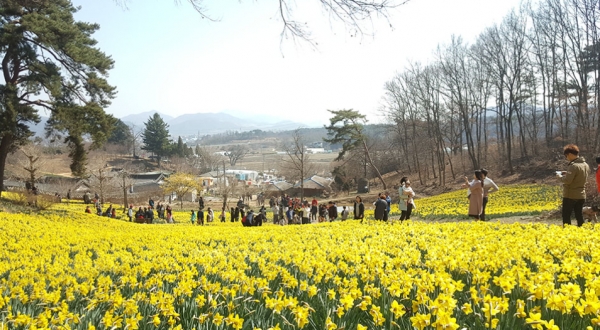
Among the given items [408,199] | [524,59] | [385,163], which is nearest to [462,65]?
[524,59]

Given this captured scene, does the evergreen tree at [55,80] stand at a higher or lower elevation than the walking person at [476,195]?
higher

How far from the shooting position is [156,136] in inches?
3600

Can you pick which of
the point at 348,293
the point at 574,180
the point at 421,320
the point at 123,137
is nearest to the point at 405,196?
the point at 574,180

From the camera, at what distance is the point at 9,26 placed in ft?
58.3

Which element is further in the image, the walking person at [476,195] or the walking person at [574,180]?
the walking person at [476,195]

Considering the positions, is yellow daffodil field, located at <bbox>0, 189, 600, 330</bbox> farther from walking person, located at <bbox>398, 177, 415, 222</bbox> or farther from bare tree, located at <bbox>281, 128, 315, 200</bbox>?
bare tree, located at <bbox>281, 128, 315, 200</bbox>

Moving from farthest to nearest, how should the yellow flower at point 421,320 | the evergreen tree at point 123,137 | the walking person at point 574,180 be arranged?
the evergreen tree at point 123,137, the walking person at point 574,180, the yellow flower at point 421,320

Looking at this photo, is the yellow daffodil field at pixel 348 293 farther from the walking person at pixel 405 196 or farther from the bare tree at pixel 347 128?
the bare tree at pixel 347 128

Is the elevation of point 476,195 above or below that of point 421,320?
below

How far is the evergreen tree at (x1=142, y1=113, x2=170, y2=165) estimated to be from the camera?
9075 centimetres

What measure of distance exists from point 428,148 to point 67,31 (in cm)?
4062

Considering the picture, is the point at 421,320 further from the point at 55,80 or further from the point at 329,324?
the point at 55,80

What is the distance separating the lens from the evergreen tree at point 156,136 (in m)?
90.8

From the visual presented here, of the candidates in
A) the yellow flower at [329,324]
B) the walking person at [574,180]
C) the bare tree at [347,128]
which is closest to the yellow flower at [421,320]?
the yellow flower at [329,324]
